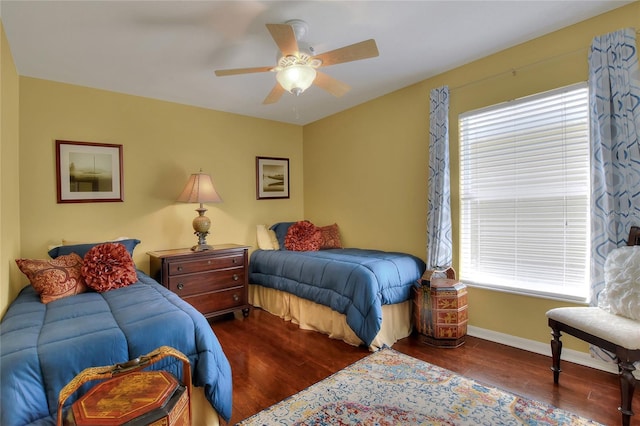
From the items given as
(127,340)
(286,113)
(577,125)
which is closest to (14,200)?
(127,340)

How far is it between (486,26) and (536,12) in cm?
30

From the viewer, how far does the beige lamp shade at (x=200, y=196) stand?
3.36 metres

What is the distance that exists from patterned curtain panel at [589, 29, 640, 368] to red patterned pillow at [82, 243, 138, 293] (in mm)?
3446

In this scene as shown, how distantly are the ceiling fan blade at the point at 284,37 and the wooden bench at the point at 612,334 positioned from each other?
7.91ft

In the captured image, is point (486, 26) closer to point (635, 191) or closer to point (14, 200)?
point (635, 191)

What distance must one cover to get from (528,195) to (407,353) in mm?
1642

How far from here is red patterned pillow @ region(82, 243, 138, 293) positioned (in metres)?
2.31

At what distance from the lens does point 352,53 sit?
200 cm

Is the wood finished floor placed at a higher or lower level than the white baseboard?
lower

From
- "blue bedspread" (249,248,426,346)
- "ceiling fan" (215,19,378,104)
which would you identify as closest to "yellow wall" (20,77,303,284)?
"blue bedspread" (249,248,426,346)

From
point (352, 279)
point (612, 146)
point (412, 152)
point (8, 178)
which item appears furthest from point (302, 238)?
point (612, 146)

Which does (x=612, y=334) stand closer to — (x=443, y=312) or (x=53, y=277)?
(x=443, y=312)

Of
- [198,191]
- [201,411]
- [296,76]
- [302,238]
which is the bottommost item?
[201,411]

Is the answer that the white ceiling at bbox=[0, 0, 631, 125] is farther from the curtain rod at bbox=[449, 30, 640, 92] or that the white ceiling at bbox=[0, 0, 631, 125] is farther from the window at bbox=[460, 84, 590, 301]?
the window at bbox=[460, 84, 590, 301]
